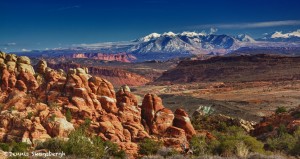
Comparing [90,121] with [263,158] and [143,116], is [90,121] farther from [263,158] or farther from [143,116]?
[263,158]

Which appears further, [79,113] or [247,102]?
[247,102]

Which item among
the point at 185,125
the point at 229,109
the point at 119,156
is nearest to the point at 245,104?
the point at 229,109

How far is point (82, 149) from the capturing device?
31797 millimetres

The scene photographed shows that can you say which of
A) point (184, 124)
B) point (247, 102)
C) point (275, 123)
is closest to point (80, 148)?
point (184, 124)

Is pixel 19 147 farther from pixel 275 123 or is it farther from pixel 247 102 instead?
pixel 247 102

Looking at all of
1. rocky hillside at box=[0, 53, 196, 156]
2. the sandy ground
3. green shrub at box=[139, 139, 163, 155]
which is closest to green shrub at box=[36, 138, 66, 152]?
rocky hillside at box=[0, 53, 196, 156]

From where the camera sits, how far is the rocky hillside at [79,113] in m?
41.6

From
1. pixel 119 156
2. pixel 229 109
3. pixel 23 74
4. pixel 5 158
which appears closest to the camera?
pixel 5 158

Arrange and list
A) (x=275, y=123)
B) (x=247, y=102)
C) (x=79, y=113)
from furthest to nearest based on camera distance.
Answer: (x=247, y=102)
(x=275, y=123)
(x=79, y=113)

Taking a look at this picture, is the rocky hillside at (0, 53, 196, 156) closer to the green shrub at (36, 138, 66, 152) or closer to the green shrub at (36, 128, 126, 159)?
the green shrub at (36, 138, 66, 152)

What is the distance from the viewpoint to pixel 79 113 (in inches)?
1839

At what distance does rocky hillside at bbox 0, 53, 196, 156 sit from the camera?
41.6m

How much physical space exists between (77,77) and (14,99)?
853cm

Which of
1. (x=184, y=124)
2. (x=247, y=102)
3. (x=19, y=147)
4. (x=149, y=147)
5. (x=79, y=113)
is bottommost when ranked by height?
(x=247, y=102)
